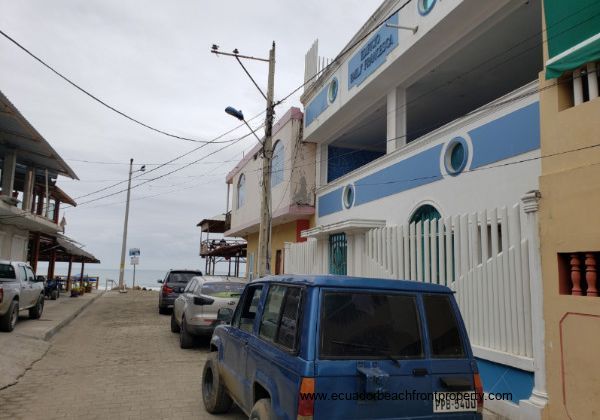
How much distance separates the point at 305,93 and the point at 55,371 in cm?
1124

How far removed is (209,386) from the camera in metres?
5.90

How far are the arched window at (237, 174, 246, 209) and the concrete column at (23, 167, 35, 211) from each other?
900cm

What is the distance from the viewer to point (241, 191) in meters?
23.0

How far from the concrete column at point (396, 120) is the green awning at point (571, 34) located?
5.45 meters

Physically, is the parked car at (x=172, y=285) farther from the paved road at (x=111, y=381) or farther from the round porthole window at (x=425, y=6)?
the round porthole window at (x=425, y=6)

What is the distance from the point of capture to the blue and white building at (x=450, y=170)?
6.07 metres

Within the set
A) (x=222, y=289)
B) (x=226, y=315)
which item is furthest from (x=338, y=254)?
(x=226, y=315)

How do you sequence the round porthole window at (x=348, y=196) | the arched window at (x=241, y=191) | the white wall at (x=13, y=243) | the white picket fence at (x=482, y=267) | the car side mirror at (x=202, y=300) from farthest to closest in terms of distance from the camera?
the arched window at (x=241, y=191) < the white wall at (x=13, y=243) < the round porthole window at (x=348, y=196) < the car side mirror at (x=202, y=300) < the white picket fence at (x=482, y=267)

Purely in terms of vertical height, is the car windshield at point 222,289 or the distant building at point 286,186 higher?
the distant building at point 286,186

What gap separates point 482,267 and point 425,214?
2.99 metres

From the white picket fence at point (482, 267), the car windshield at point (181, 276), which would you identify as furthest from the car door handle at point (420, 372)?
the car windshield at point (181, 276)

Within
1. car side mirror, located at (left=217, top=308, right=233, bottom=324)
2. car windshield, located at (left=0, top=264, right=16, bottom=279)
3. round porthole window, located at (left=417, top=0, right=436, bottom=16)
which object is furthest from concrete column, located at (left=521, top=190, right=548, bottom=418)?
car windshield, located at (left=0, top=264, right=16, bottom=279)

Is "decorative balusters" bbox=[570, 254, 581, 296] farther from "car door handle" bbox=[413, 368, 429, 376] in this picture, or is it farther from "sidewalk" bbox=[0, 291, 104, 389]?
"sidewalk" bbox=[0, 291, 104, 389]

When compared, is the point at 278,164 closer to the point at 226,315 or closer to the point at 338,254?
the point at 338,254
